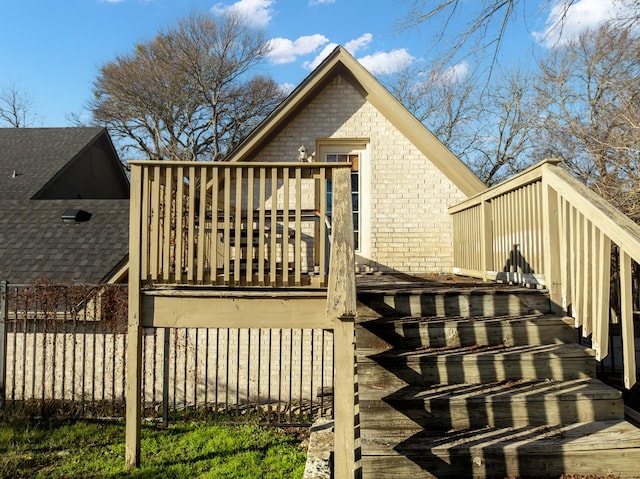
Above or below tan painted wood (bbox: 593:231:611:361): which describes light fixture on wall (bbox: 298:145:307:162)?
above

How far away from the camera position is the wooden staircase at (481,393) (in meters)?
2.97

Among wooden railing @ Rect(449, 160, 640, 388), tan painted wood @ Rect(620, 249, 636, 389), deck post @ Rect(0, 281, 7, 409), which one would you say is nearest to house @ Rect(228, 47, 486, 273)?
wooden railing @ Rect(449, 160, 640, 388)

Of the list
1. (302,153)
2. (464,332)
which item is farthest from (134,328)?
(302,153)

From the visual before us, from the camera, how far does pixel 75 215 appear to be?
10508mm

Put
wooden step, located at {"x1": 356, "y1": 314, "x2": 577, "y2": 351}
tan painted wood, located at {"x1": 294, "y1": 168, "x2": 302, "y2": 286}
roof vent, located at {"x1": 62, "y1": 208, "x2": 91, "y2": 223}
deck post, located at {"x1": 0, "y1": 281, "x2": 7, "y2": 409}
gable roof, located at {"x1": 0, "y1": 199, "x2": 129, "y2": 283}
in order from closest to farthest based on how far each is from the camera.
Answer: wooden step, located at {"x1": 356, "y1": 314, "x2": 577, "y2": 351} < tan painted wood, located at {"x1": 294, "y1": 168, "x2": 302, "y2": 286} < deck post, located at {"x1": 0, "y1": 281, "x2": 7, "y2": 409} < gable roof, located at {"x1": 0, "y1": 199, "x2": 129, "y2": 283} < roof vent, located at {"x1": 62, "y1": 208, "x2": 91, "y2": 223}

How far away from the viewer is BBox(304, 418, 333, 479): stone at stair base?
12.2 feet

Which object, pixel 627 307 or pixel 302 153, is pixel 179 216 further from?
pixel 302 153

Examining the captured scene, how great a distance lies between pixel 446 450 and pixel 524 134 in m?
23.2

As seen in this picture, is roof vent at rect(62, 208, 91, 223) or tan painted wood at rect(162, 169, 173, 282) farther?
roof vent at rect(62, 208, 91, 223)

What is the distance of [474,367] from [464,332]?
1.35 feet

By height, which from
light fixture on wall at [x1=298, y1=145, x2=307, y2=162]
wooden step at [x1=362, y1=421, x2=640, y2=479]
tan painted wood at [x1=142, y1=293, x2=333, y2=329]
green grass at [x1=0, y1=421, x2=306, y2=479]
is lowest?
green grass at [x1=0, y1=421, x2=306, y2=479]

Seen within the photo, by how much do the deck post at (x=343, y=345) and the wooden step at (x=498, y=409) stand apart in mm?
204

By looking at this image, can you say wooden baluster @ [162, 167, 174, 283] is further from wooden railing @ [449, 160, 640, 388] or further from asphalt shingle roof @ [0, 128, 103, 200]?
asphalt shingle roof @ [0, 128, 103, 200]

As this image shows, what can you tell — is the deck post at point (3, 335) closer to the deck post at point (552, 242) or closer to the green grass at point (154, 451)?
the green grass at point (154, 451)
